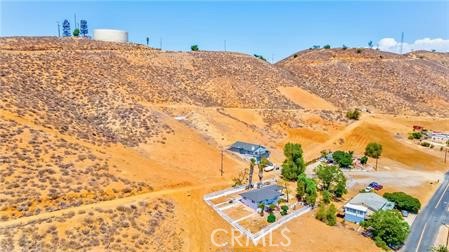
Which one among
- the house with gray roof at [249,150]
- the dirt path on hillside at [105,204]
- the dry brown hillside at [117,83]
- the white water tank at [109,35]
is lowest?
the dirt path on hillside at [105,204]

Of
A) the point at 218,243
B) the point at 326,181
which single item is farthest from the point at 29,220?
the point at 326,181

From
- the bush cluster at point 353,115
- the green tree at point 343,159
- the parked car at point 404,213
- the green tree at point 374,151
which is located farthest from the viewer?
the bush cluster at point 353,115

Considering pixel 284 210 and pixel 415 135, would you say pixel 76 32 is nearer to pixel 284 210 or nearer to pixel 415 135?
pixel 284 210

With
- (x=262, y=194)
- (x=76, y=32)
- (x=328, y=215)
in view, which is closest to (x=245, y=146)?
(x=262, y=194)

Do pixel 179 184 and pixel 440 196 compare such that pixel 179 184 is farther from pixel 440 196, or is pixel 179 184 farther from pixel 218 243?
pixel 440 196

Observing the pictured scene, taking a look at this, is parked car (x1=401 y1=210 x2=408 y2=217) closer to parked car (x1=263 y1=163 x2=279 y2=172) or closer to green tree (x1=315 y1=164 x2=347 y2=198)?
green tree (x1=315 y1=164 x2=347 y2=198)

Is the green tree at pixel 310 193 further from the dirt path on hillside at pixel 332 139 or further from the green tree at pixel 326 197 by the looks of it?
the dirt path on hillside at pixel 332 139

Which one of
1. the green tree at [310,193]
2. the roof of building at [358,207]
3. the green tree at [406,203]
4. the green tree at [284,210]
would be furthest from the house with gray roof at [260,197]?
the green tree at [406,203]
